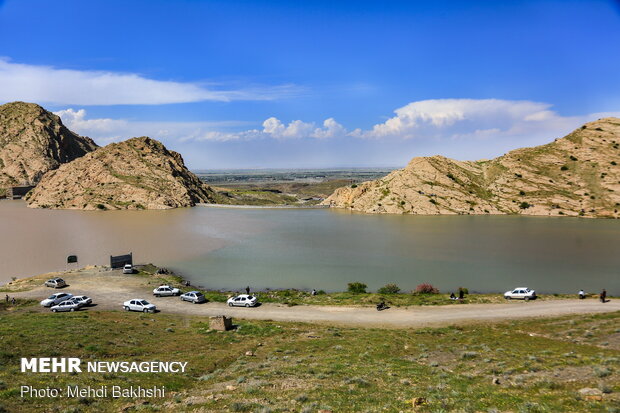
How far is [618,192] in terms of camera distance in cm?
11694

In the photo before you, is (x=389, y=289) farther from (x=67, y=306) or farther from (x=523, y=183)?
(x=523, y=183)

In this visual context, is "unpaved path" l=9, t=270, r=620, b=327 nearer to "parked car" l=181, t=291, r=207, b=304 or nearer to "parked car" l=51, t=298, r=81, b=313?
"parked car" l=181, t=291, r=207, b=304

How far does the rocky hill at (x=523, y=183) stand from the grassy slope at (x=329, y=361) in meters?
105

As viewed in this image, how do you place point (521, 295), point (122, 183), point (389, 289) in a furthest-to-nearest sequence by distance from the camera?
point (122, 183), point (389, 289), point (521, 295)

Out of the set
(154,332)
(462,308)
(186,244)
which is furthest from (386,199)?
(154,332)

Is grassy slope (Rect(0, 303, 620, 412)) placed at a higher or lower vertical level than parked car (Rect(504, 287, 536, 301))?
higher

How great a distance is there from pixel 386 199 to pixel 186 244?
85742 millimetres

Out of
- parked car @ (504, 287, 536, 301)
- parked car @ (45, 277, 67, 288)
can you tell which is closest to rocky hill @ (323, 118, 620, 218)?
parked car @ (504, 287, 536, 301)

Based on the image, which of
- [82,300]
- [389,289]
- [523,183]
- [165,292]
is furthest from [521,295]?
[523,183]

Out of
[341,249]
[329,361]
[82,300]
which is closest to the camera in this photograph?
[329,361]

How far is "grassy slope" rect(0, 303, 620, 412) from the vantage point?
14234mm

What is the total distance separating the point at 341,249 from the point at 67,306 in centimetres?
4739

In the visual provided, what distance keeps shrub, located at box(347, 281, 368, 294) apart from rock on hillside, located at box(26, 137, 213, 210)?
118369mm

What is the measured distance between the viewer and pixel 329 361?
21.4 meters
